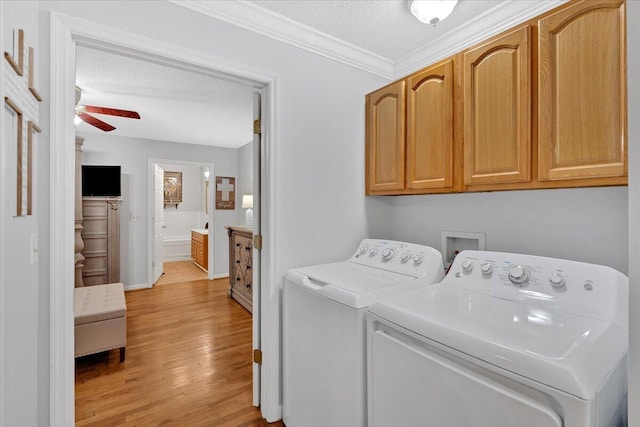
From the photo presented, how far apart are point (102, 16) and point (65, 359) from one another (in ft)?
4.84

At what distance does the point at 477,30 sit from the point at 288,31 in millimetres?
1108

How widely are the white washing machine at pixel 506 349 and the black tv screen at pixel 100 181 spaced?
434 centimetres

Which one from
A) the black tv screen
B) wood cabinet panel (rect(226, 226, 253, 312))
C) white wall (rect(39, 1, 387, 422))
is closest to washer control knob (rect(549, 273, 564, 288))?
white wall (rect(39, 1, 387, 422))

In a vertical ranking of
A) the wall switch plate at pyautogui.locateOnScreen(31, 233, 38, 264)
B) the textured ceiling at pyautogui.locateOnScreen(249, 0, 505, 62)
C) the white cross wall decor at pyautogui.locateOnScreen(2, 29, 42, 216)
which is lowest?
the wall switch plate at pyautogui.locateOnScreen(31, 233, 38, 264)

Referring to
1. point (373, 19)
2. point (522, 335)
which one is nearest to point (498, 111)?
point (373, 19)

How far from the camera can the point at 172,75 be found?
2479 mm

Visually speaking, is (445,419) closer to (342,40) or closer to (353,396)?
(353,396)

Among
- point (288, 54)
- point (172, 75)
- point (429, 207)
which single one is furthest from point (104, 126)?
point (429, 207)

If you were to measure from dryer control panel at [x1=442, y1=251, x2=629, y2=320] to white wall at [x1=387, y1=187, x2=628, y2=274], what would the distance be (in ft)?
0.91

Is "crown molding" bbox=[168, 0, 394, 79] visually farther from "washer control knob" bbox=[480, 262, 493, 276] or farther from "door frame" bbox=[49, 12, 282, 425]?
"washer control knob" bbox=[480, 262, 493, 276]

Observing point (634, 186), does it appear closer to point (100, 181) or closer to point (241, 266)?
point (241, 266)

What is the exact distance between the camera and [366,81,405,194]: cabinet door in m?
1.85

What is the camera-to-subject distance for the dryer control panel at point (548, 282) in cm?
103

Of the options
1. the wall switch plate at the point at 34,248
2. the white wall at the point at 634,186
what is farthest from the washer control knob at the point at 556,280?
the wall switch plate at the point at 34,248
